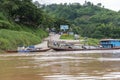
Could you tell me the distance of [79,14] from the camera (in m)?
164

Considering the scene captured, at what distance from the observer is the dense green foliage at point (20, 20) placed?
62.1 meters

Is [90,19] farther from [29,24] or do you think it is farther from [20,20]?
[20,20]

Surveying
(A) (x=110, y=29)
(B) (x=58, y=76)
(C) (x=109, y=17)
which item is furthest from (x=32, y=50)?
(C) (x=109, y=17)

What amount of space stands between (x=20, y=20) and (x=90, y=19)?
223 feet

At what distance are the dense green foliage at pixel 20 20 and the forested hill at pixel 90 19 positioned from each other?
1098 inches

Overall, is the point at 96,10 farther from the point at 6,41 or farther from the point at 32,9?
the point at 6,41

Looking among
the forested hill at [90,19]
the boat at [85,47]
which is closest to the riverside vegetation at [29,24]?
the forested hill at [90,19]

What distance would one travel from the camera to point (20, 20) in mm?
84188

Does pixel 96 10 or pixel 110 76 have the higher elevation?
pixel 96 10

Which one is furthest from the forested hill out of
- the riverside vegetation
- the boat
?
the boat

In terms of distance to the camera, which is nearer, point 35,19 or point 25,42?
point 25,42

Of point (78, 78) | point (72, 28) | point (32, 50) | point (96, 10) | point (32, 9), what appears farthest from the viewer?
point (96, 10)

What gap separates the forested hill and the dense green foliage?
27.9 meters

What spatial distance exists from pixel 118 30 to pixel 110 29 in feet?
8.00
